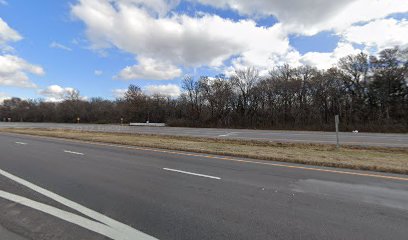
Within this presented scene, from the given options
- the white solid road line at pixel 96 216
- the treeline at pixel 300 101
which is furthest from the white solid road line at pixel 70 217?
the treeline at pixel 300 101

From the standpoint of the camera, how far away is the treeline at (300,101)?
5272cm

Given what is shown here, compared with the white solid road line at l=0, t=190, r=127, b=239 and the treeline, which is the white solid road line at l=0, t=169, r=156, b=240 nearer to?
the white solid road line at l=0, t=190, r=127, b=239

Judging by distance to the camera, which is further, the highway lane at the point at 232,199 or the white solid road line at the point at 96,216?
the highway lane at the point at 232,199

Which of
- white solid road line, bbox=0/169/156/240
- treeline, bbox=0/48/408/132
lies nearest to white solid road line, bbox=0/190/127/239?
white solid road line, bbox=0/169/156/240

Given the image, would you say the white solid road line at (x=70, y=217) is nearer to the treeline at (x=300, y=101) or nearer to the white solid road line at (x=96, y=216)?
the white solid road line at (x=96, y=216)

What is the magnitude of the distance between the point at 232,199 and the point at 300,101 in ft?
193

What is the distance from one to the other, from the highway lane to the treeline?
37.2 m

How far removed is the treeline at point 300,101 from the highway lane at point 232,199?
37166 millimetres

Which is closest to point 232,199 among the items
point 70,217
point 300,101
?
point 70,217

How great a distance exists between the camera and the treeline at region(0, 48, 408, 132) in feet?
173

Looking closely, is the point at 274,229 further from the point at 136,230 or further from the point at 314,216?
the point at 136,230

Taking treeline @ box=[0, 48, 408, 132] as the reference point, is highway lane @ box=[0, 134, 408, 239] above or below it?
below

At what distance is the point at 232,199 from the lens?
6352mm

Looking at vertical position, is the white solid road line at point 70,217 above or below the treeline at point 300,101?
below
